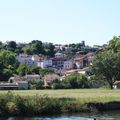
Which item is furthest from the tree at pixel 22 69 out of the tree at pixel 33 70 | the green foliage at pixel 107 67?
the green foliage at pixel 107 67

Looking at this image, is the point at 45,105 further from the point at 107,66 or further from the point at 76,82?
the point at 76,82

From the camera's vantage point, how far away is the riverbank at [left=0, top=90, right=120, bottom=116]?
5331cm

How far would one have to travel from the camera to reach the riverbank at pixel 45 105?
175ft

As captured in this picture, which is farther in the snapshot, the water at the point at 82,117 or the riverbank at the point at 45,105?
the riverbank at the point at 45,105

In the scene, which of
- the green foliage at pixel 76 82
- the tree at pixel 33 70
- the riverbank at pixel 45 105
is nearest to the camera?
the riverbank at pixel 45 105

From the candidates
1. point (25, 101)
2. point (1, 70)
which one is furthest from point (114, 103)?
point (1, 70)

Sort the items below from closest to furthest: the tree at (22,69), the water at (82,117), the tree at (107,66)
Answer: the water at (82,117)
the tree at (107,66)
the tree at (22,69)

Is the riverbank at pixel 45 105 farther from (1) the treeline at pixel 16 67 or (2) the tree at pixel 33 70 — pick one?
(2) the tree at pixel 33 70

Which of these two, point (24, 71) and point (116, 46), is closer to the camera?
point (116, 46)

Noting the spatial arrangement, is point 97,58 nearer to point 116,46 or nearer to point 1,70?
point 116,46

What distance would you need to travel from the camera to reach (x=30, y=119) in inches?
1961

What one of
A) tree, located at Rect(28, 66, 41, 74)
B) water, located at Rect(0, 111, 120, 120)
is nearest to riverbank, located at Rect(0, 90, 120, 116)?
water, located at Rect(0, 111, 120, 120)

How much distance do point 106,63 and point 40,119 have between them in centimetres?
5477

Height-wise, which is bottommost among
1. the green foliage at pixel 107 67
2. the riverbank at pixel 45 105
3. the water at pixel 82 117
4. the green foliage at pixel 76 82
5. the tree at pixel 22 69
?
the water at pixel 82 117
